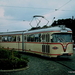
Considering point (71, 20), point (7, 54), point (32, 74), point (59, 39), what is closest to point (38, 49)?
point (59, 39)

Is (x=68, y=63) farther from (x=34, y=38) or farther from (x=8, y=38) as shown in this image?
(x=8, y=38)

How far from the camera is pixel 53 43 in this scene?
1903 cm

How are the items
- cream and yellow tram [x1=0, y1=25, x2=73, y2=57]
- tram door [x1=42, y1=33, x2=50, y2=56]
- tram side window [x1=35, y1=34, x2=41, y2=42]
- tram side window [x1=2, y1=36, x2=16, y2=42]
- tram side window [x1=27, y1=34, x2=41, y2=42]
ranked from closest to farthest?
1. cream and yellow tram [x1=0, y1=25, x2=73, y2=57]
2. tram door [x1=42, y1=33, x2=50, y2=56]
3. tram side window [x1=35, y1=34, x2=41, y2=42]
4. tram side window [x1=27, y1=34, x2=41, y2=42]
5. tram side window [x1=2, y1=36, x2=16, y2=42]

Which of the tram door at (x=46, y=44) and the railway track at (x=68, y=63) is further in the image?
the tram door at (x=46, y=44)

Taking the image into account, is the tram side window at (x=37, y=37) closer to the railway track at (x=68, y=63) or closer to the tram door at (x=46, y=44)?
the tram door at (x=46, y=44)

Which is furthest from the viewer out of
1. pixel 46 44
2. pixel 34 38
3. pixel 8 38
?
pixel 8 38

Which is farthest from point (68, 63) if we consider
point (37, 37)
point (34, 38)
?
point (34, 38)

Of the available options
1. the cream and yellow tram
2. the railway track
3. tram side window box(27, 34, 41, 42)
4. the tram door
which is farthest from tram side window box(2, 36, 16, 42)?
the railway track

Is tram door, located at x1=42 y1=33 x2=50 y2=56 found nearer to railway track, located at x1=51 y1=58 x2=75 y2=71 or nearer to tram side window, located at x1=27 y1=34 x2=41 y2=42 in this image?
tram side window, located at x1=27 y1=34 x2=41 y2=42

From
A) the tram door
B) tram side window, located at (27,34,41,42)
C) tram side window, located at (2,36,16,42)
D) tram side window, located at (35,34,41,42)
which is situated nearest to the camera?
the tram door

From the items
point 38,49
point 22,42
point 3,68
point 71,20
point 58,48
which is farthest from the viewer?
point 71,20

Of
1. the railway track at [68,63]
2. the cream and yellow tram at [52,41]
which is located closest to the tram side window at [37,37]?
the cream and yellow tram at [52,41]

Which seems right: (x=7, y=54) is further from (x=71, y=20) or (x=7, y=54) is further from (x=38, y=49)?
(x=71, y=20)

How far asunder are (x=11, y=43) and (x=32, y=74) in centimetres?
1953
